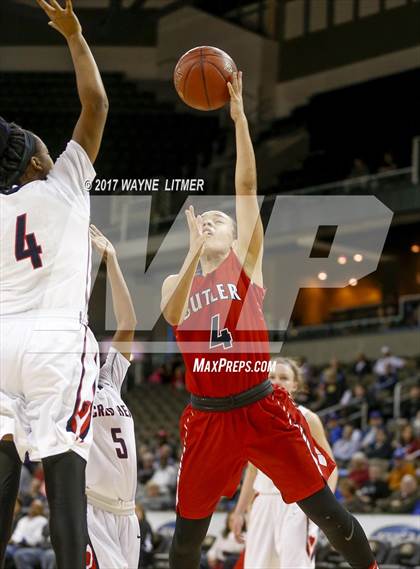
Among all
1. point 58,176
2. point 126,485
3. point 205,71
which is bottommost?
point 126,485

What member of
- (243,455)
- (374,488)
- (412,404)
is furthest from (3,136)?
(412,404)

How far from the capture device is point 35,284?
3.75 meters

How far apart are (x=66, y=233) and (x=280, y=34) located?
19.8ft

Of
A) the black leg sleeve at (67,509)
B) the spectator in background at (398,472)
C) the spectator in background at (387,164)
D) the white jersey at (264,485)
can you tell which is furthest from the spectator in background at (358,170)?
the black leg sleeve at (67,509)

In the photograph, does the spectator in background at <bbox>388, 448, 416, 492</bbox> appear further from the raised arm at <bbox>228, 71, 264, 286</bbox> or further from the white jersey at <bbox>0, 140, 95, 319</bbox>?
the white jersey at <bbox>0, 140, 95, 319</bbox>

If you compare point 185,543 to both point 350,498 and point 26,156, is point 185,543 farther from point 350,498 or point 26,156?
point 350,498

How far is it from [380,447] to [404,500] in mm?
2143

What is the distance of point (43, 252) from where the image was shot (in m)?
3.75

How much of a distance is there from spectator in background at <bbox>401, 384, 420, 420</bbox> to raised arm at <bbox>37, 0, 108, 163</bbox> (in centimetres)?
1218

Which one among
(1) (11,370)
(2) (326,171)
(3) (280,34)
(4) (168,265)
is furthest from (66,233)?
(2) (326,171)

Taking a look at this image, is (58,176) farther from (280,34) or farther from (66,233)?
(280,34)

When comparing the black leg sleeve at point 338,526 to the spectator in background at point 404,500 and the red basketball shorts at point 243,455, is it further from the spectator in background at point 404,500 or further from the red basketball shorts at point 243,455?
Answer: the spectator in background at point 404,500

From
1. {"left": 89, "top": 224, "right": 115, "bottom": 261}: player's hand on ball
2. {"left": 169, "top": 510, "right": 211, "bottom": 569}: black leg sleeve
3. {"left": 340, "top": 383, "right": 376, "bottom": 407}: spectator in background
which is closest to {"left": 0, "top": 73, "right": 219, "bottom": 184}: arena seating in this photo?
{"left": 89, "top": 224, "right": 115, "bottom": 261}: player's hand on ball

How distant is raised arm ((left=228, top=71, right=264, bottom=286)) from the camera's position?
5.05 meters
